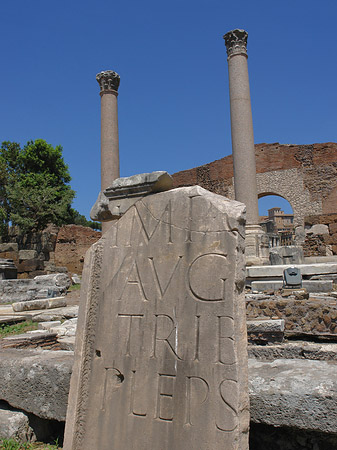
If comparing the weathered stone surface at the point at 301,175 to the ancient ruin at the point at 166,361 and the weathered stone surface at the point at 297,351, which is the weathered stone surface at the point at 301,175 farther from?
the ancient ruin at the point at 166,361

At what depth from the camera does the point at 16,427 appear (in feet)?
8.06

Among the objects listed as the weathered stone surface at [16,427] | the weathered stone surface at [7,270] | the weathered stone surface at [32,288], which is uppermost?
the weathered stone surface at [7,270]

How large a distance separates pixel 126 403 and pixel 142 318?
41cm

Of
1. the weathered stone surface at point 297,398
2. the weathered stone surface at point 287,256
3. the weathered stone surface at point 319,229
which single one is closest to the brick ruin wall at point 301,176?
the weathered stone surface at point 319,229

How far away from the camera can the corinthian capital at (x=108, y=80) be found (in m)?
13.4

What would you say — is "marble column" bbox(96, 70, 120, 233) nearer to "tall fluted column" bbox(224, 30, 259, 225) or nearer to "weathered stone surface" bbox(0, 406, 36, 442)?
"tall fluted column" bbox(224, 30, 259, 225)

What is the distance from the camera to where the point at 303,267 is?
8359 mm

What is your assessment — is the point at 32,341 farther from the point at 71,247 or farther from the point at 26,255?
the point at 71,247

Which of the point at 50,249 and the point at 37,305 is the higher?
the point at 50,249

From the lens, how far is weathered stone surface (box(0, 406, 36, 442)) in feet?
7.97

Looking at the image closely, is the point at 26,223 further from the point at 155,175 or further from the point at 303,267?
the point at 155,175

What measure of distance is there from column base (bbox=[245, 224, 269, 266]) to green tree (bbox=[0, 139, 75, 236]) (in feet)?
37.2

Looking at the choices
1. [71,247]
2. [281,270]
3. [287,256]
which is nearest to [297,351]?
[281,270]

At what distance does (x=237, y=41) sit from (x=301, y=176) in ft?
46.3
